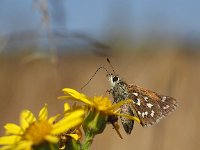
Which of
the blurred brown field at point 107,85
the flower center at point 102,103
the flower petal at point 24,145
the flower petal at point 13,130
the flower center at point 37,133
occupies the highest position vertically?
the blurred brown field at point 107,85

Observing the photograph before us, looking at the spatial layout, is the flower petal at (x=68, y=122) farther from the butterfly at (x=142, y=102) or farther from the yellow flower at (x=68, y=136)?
the butterfly at (x=142, y=102)

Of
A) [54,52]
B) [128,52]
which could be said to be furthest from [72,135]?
[128,52]

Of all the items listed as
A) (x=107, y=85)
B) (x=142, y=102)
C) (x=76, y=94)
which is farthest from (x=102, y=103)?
(x=107, y=85)

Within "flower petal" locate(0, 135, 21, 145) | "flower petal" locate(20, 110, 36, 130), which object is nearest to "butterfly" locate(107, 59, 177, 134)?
"flower petal" locate(20, 110, 36, 130)

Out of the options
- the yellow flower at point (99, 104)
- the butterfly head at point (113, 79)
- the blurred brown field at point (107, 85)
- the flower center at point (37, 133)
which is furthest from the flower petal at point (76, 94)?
the blurred brown field at point (107, 85)

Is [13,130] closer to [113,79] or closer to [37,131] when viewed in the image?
[37,131]

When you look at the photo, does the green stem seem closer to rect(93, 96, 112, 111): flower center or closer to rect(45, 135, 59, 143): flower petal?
rect(93, 96, 112, 111): flower center
